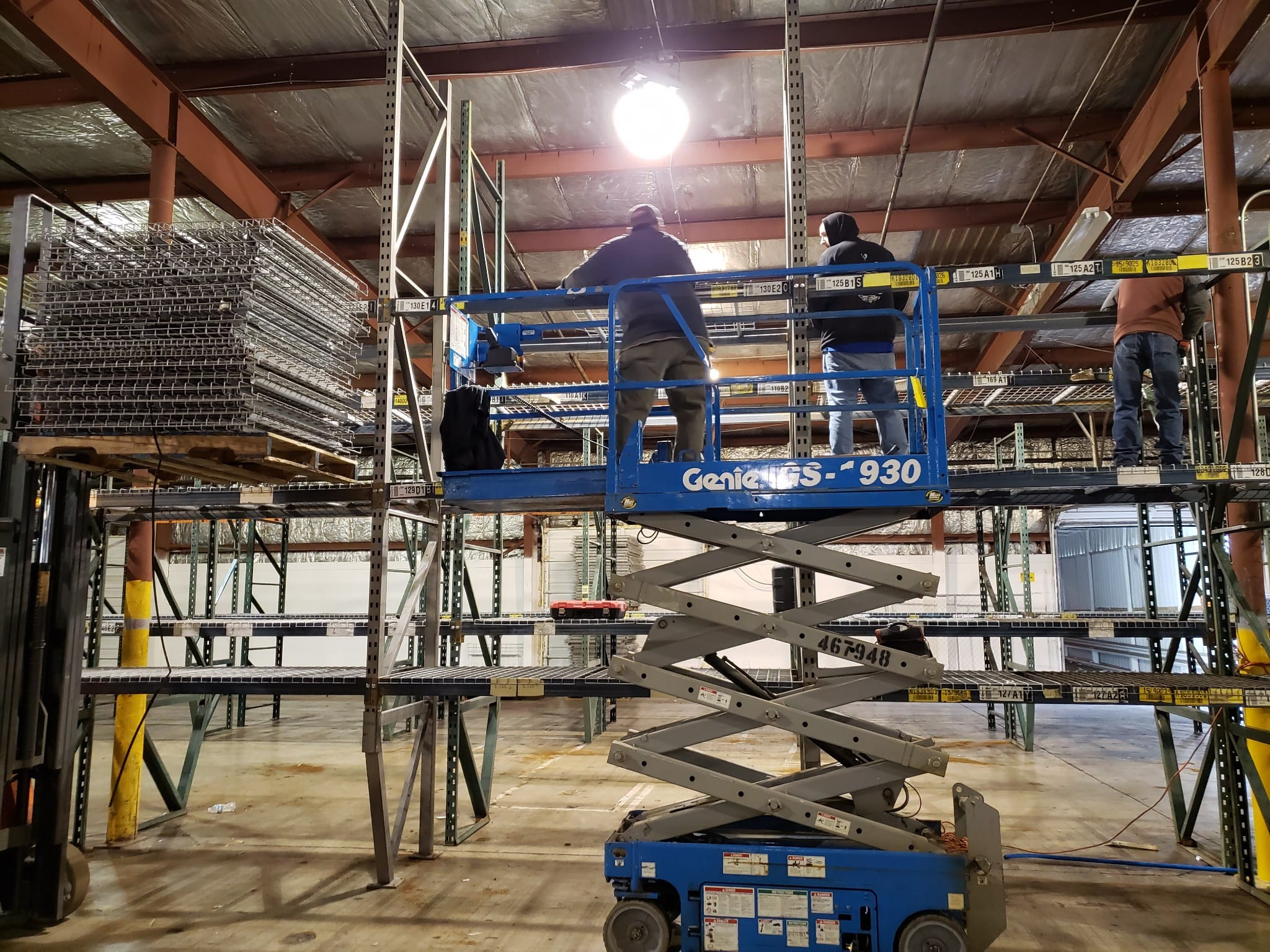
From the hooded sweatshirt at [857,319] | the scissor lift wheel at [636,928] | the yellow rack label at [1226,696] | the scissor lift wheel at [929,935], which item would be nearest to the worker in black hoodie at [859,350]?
the hooded sweatshirt at [857,319]

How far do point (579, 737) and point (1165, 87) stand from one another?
394 inches

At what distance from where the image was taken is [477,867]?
5.75m

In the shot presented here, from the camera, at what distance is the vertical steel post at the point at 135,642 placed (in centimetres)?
639

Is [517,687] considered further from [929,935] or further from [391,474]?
[929,935]

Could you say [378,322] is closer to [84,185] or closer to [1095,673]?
[1095,673]

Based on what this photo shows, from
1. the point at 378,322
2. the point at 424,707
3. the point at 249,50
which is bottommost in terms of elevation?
the point at 424,707

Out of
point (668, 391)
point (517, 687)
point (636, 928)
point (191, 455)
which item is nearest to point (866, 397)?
Answer: point (668, 391)

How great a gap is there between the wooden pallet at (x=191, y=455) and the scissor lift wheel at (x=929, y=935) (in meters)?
4.30

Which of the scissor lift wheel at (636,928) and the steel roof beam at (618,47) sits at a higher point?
the steel roof beam at (618,47)

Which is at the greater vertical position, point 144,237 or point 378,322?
point 144,237

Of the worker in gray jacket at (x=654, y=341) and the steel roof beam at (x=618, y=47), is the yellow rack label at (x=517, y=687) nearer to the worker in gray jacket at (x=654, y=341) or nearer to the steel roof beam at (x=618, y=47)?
the worker in gray jacket at (x=654, y=341)

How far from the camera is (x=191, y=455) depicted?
4.92m

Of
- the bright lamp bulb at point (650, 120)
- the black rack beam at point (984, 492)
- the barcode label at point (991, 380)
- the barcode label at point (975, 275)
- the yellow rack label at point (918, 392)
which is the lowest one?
the black rack beam at point (984, 492)

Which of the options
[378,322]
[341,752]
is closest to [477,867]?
[378,322]
